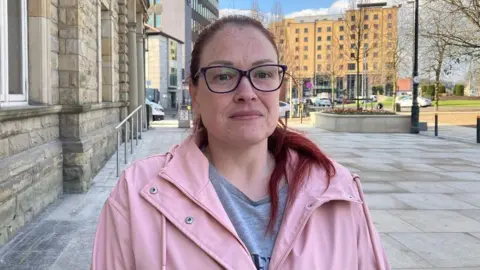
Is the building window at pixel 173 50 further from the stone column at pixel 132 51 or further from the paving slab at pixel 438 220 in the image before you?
the paving slab at pixel 438 220

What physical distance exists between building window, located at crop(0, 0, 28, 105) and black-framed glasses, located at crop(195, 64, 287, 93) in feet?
14.2

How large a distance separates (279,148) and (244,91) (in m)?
0.40

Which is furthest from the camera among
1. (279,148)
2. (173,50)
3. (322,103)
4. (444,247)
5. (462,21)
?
(173,50)

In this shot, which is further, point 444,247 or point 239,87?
point 444,247

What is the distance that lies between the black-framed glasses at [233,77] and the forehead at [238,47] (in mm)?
34

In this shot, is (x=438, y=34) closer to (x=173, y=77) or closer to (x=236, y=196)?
(x=236, y=196)

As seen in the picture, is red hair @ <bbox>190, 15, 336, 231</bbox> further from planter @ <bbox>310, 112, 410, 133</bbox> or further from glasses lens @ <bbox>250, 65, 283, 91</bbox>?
planter @ <bbox>310, 112, 410, 133</bbox>

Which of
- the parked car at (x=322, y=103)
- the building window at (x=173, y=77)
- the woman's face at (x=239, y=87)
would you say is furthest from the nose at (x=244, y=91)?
the building window at (x=173, y=77)

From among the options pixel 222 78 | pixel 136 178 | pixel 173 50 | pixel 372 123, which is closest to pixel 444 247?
pixel 222 78

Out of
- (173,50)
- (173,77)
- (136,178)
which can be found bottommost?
(136,178)

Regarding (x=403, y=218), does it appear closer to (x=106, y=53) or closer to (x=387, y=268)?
(x=387, y=268)

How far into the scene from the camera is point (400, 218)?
5.91 m

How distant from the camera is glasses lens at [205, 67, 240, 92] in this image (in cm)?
158

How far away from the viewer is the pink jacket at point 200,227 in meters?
1.36
